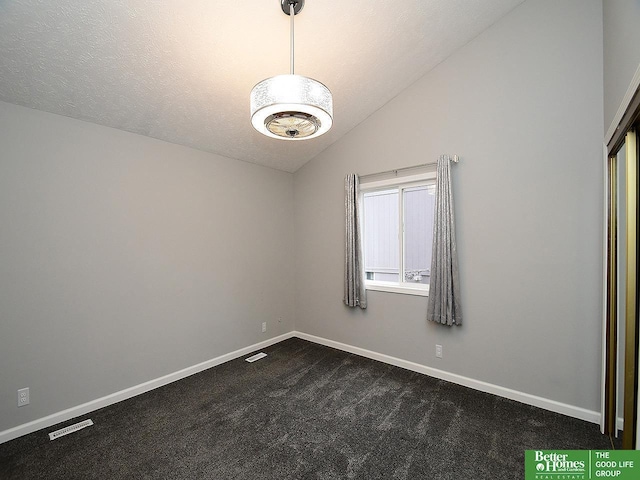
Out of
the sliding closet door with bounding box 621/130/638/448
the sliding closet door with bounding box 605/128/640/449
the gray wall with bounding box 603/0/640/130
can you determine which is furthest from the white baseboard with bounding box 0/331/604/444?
the gray wall with bounding box 603/0/640/130

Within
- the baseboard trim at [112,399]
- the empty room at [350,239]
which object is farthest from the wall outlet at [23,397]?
the baseboard trim at [112,399]

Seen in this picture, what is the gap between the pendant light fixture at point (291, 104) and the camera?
1563 mm

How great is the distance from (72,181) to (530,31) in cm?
407

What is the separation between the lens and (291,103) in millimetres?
1551

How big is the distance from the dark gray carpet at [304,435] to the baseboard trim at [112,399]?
0.22 ft

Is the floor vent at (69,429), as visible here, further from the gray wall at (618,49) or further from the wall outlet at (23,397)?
the gray wall at (618,49)

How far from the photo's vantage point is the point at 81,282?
2508 millimetres

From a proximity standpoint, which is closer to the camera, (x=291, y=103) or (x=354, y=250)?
(x=291, y=103)

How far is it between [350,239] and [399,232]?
1.92 ft

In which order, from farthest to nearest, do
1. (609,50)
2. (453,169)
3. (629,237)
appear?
(453,169) → (609,50) → (629,237)

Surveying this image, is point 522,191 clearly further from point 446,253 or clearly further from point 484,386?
point 484,386

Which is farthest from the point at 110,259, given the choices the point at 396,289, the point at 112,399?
the point at 396,289

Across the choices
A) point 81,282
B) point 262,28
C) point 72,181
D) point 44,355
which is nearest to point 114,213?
point 72,181

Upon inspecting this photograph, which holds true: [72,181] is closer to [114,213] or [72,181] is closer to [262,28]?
[114,213]
